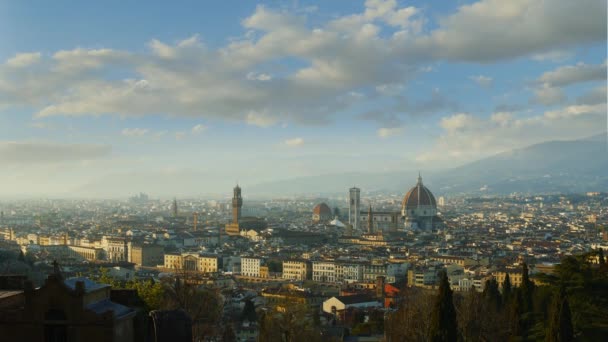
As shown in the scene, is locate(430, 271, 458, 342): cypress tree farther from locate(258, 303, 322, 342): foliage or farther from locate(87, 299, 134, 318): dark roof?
locate(87, 299, 134, 318): dark roof

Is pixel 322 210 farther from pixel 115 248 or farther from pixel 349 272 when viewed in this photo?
pixel 349 272

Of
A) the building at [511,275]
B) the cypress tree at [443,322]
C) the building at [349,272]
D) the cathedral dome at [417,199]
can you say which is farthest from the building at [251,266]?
the cathedral dome at [417,199]

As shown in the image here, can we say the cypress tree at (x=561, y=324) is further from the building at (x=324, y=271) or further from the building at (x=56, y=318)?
the building at (x=324, y=271)

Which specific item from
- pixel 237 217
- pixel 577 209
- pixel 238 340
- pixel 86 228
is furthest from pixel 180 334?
pixel 577 209

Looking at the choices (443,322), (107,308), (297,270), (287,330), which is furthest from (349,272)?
(107,308)

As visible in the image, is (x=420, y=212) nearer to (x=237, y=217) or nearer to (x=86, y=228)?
(x=237, y=217)

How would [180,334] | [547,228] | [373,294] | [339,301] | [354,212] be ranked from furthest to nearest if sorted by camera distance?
[354,212] → [547,228] → [373,294] → [339,301] → [180,334]
